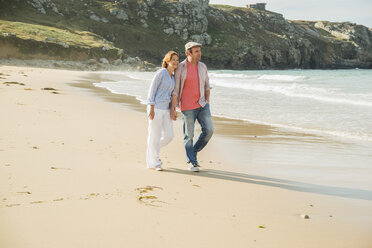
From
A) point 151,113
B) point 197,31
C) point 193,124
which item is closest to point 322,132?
point 193,124

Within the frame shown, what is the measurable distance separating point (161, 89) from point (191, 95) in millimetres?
441

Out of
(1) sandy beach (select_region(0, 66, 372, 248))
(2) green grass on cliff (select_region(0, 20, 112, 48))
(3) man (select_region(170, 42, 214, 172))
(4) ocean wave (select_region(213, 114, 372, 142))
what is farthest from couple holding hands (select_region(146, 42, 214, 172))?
(2) green grass on cliff (select_region(0, 20, 112, 48))

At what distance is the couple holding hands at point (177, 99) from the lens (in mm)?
5574

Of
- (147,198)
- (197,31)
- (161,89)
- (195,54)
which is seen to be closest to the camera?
(147,198)

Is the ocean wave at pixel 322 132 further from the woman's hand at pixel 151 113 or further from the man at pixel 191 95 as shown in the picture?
the woman's hand at pixel 151 113

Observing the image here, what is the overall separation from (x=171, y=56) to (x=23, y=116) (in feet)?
16.0

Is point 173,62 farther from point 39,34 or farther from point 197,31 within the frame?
point 197,31

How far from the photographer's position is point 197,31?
100938mm

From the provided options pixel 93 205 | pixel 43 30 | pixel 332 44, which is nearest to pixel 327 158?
pixel 93 205

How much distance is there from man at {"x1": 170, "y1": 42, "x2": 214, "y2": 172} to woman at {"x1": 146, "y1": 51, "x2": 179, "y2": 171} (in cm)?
9

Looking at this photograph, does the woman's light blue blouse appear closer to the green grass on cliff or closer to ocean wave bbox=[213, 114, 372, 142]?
ocean wave bbox=[213, 114, 372, 142]

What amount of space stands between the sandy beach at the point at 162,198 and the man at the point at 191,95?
0.49 m

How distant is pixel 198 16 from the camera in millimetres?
102500

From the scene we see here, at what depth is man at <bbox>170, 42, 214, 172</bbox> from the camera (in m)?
5.61
